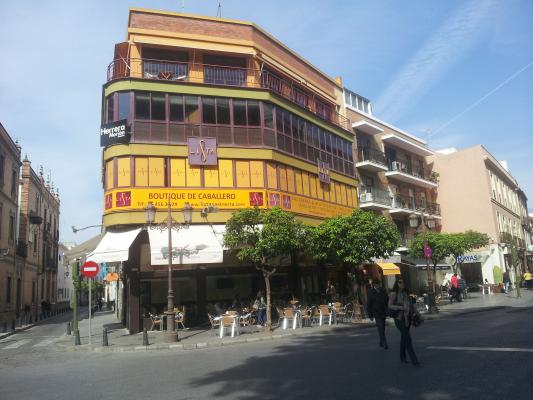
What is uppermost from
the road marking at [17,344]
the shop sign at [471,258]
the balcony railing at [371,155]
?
the balcony railing at [371,155]

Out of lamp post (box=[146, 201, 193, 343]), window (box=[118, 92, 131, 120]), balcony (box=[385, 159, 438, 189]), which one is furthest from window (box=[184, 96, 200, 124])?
balcony (box=[385, 159, 438, 189])

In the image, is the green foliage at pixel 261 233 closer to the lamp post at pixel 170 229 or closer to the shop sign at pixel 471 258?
the lamp post at pixel 170 229

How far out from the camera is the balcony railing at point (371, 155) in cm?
3362

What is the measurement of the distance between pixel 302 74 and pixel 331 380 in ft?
76.2

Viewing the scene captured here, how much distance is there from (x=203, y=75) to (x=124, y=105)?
439cm

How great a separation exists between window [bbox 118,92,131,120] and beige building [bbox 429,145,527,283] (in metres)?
32.6

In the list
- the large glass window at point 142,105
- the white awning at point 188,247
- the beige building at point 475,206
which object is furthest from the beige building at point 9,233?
the beige building at point 475,206

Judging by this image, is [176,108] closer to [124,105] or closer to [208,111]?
[208,111]

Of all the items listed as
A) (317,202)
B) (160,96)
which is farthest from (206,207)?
(317,202)

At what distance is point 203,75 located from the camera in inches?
912

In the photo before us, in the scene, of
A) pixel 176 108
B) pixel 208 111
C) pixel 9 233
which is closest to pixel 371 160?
pixel 208 111

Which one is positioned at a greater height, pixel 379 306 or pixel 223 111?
pixel 223 111

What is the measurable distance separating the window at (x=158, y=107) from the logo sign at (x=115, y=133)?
141 centimetres

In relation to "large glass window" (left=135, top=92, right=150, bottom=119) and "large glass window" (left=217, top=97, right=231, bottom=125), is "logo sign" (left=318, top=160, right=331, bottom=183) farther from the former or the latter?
"large glass window" (left=135, top=92, right=150, bottom=119)
